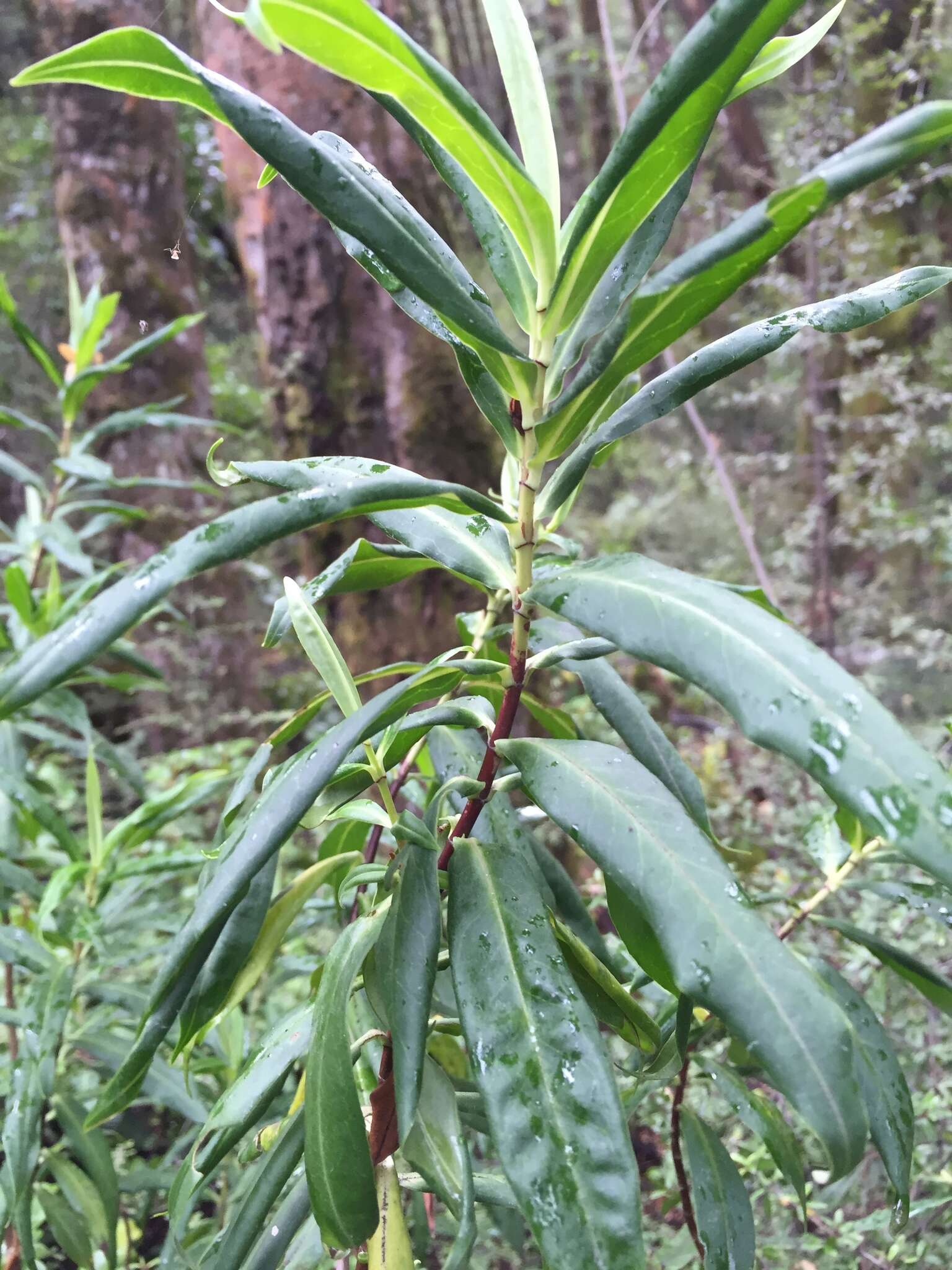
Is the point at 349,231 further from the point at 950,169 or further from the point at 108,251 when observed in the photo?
the point at 108,251

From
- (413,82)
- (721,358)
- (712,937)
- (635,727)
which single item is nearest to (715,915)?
(712,937)

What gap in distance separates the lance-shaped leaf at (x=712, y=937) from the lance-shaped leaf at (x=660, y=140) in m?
0.29

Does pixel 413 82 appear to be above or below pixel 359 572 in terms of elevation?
above

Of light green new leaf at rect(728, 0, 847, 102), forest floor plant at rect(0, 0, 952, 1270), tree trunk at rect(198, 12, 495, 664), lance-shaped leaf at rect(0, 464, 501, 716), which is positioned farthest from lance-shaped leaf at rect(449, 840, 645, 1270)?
tree trunk at rect(198, 12, 495, 664)

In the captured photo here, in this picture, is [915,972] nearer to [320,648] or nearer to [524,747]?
[524,747]

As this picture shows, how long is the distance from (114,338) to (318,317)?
1.05m

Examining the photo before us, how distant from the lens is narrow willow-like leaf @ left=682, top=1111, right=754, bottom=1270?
0.61 metres

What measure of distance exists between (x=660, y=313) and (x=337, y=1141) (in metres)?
0.49

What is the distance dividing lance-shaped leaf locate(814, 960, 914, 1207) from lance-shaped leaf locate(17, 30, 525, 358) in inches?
22.2

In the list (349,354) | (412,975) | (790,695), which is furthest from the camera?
(349,354)

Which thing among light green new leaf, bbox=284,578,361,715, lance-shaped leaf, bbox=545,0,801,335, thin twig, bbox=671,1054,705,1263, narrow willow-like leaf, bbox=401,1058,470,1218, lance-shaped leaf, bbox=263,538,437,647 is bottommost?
thin twig, bbox=671,1054,705,1263

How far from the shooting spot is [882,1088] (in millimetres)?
617

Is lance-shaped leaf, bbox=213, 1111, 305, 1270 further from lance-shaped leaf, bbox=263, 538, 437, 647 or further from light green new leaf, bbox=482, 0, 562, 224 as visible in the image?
light green new leaf, bbox=482, 0, 562, 224

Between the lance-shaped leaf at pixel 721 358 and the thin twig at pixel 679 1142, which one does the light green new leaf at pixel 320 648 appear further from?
the thin twig at pixel 679 1142
